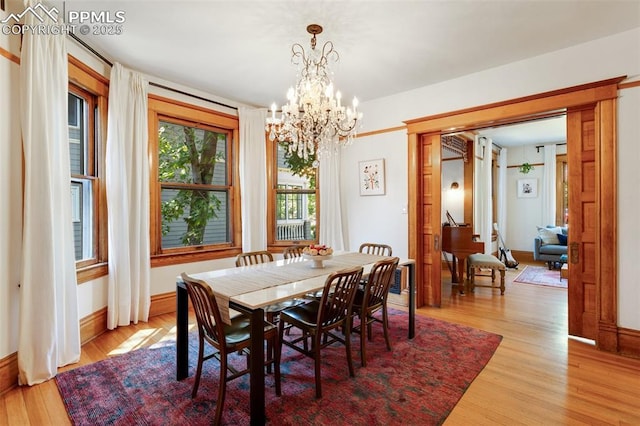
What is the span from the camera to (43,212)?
2352 millimetres

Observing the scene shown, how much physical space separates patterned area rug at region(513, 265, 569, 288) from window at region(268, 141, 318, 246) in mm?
3974

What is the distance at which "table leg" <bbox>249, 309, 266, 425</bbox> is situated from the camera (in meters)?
1.83

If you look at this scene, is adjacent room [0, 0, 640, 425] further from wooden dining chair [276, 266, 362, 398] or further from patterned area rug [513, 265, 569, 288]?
patterned area rug [513, 265, 569, 288]

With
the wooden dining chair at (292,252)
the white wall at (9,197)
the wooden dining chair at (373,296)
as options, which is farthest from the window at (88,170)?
the wooden dining chair at (373,296)

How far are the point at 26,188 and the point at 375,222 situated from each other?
385 centimetres

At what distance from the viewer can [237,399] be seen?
7.06ft

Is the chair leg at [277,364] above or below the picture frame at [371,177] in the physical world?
below

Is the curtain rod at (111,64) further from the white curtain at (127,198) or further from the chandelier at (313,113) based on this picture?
the chandelier at (313,113)

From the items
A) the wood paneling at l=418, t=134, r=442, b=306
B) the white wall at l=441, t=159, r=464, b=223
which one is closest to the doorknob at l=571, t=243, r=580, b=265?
the wood paneling at l=418, t=134, r=442, b=306

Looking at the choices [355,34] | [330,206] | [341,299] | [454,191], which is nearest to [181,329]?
[341,299]

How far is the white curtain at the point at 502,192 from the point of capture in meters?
7.81

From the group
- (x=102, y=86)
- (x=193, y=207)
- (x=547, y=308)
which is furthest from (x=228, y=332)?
(x=547, y=308)

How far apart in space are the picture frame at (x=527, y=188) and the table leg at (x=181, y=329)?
8.35 meters

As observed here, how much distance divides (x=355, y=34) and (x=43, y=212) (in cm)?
294
